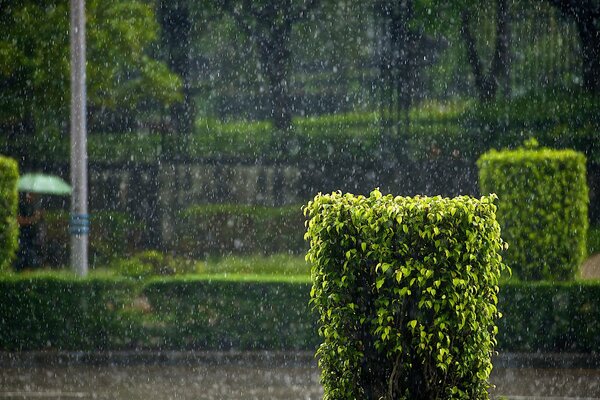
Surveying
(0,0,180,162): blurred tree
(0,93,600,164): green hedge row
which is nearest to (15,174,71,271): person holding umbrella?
(0,0,180,162): blurred tree

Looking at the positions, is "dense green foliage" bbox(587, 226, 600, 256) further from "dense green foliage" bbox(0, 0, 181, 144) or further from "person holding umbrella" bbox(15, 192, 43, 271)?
"person holding umbrella" bbox(15, 192, 43, 271)

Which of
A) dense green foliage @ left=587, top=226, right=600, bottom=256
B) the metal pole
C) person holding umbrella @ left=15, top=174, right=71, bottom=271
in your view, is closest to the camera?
the metal pole

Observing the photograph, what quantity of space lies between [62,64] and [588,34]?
37.9 ft

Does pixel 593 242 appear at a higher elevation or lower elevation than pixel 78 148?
lower

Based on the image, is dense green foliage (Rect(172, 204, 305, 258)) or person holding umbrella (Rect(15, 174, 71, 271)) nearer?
person holding umbrella (Rect(15, 174, 71, 271))

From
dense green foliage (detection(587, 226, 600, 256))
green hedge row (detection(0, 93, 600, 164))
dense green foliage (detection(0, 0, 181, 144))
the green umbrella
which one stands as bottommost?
dense green foliage (detection(587, 226, 600, 256))

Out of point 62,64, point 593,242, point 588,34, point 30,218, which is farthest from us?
point 588,34

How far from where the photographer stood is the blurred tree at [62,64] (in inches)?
815

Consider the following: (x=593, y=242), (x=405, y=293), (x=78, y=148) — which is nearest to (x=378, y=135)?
(x=593, y=242)

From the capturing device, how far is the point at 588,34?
925 inches

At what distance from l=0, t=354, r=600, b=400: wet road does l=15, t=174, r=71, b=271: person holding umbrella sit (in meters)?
9.31

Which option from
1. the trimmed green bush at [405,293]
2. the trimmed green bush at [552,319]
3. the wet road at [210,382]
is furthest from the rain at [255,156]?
the trimmed green bush at [405,293]

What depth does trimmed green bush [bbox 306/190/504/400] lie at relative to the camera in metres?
6.21

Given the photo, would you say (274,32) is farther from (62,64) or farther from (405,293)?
(405,293)
